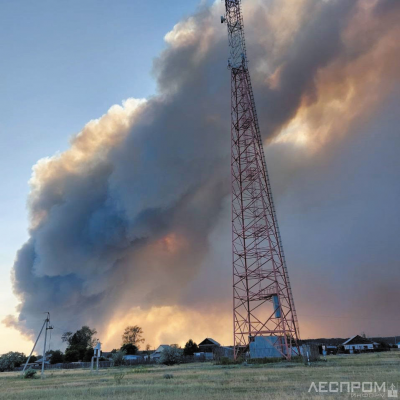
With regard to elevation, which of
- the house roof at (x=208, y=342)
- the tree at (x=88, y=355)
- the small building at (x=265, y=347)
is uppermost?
the house roof at (x=208, y=342)

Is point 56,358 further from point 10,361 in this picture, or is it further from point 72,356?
point 10,361

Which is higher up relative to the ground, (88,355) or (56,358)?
(56,358)

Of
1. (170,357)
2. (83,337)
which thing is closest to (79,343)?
(83,337)

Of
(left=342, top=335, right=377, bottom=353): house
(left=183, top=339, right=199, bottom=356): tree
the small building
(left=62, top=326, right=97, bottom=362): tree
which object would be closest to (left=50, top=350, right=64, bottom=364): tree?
(left=62, top=326, right=97, bottom=362): tree

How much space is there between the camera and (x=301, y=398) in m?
17.1

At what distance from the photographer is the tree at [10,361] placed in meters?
98.5

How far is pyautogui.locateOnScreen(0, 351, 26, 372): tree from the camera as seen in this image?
98.5 metres

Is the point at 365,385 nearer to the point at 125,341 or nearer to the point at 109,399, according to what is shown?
the point at 109,399

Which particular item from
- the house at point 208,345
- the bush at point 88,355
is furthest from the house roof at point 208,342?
the bush at point 88,355

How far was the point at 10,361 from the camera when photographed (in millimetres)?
100125

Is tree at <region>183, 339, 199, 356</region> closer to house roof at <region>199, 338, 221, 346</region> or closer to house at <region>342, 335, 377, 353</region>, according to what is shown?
house roof at <region>199, 338, 221, 346</region>

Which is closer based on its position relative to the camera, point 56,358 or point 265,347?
point 265,347

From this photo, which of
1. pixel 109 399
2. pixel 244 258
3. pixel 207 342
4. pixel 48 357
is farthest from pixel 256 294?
pixel 48 357

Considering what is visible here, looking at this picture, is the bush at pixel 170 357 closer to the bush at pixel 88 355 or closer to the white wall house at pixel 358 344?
the bush at pixel 88 355
